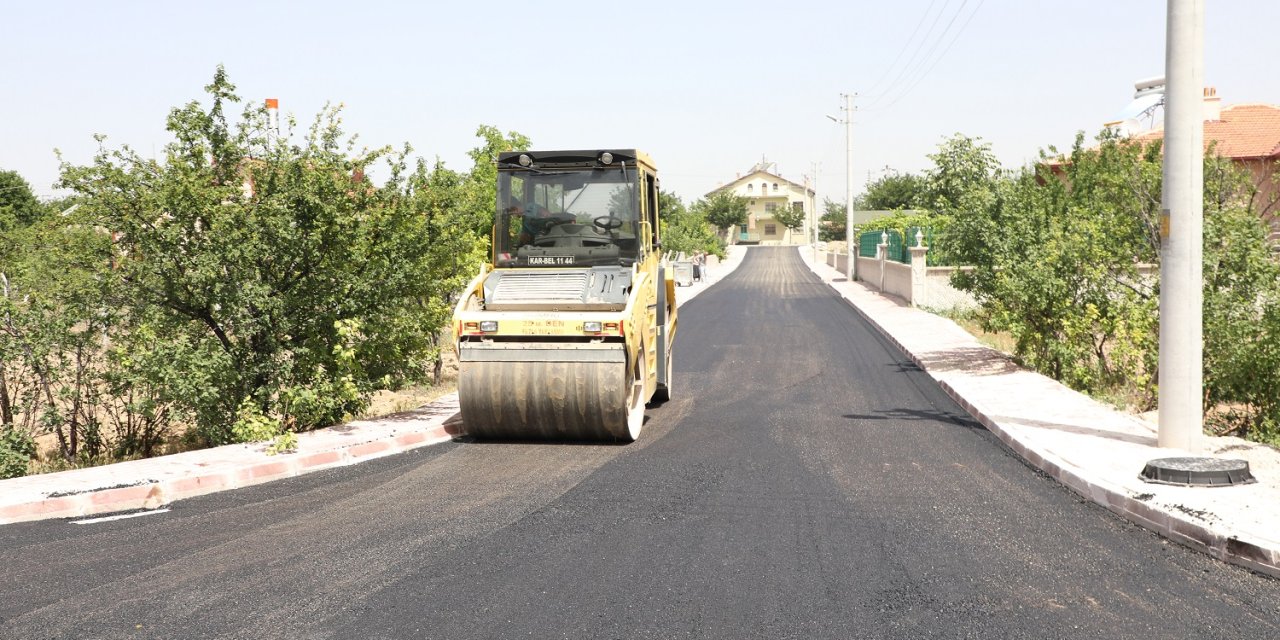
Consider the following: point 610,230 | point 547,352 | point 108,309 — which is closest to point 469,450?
point 547,352

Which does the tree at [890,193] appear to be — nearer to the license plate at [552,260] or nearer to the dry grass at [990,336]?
the dry grass at [990,336]

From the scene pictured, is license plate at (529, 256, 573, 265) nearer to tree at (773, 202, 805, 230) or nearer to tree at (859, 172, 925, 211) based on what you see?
tree at (859, 172, 925, 211)

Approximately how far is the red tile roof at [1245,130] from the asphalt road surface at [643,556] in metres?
36.0

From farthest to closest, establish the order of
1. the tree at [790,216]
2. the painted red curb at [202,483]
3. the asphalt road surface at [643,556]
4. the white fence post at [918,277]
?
the tree at [790,216] < the white fence post at [918,277] < the painted red curb at [202,483] < the asphalt road surface at [643,556]

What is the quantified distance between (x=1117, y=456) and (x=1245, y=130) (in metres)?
40.3

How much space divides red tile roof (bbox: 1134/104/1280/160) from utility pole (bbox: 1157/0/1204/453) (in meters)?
33.6

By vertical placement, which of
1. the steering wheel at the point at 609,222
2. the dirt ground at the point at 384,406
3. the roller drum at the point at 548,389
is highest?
the steering wheel at the point at 609,222

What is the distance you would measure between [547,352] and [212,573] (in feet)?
15.0

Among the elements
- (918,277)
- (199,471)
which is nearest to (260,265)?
(199,471)

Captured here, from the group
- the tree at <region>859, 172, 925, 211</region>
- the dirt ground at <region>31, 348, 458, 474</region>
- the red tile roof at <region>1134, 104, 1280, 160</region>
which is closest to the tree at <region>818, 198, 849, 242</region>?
the tree at <region>859, 172, 925, 211</region>

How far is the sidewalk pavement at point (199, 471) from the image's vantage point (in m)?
8.27

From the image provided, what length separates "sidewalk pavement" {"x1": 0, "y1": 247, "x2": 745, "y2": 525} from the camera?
8266 mm

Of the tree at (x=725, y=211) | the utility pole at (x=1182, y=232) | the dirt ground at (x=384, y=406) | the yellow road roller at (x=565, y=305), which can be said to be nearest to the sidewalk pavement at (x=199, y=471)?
the yellow road roller at (x=565, y=305)

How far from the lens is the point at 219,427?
37.4 feet
